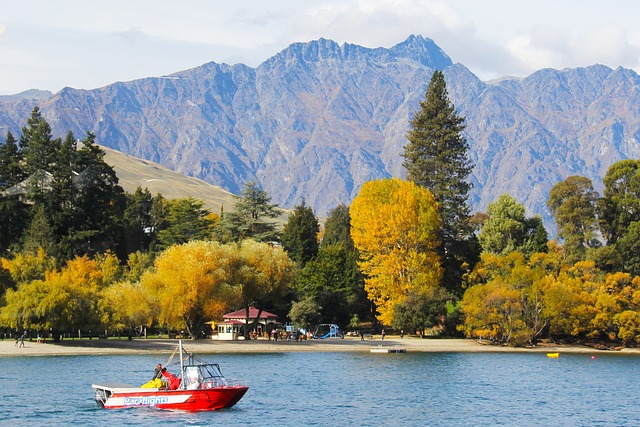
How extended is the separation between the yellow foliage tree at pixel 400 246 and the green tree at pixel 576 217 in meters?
17.2

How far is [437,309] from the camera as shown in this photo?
100 metres

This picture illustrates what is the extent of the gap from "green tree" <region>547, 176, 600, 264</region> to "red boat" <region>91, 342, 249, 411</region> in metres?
67.0

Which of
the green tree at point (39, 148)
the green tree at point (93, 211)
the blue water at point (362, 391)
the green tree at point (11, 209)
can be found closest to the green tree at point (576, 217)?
the blue water at point (362, 391)

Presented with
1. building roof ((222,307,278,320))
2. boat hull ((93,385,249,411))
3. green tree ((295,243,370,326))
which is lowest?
boat hull ((93,385,249,411))

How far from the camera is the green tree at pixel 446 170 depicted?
362 feet

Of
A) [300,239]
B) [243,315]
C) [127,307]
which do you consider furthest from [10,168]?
[300,239]

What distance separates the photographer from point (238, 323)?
108 metres

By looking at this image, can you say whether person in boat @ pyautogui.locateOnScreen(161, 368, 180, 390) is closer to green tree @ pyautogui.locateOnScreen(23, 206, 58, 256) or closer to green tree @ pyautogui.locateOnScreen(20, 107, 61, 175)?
green tree @ pyautogui.locateOnScreen(23, 206, 58, 256)

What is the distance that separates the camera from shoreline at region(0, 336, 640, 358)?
84625 millimetres

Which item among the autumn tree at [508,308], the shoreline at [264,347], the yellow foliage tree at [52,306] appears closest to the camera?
the yellow foliage tree at [52,306]

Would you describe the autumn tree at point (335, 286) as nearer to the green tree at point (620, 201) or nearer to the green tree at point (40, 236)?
the green tree at point (40, 236)

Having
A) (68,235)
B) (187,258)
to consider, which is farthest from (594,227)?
(68,235)

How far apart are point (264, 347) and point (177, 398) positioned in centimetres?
4322

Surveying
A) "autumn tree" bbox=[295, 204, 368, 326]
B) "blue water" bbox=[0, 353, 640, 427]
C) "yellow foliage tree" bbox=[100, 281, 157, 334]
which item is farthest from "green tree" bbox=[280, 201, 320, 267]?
"blue water" bbox=[0, 353, 640, 427]
